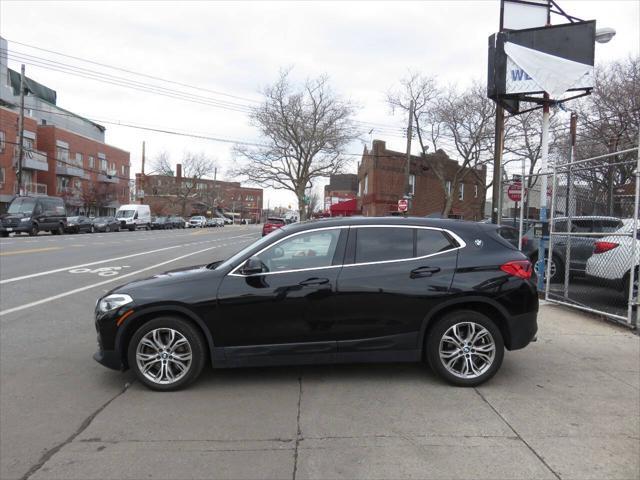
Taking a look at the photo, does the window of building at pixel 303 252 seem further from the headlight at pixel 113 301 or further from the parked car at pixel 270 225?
the parked car at pixel 270 225

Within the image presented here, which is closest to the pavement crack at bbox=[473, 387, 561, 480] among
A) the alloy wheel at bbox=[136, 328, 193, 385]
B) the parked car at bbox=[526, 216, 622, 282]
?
the alloy wheel at bbox=[136, 328, 193, 385]

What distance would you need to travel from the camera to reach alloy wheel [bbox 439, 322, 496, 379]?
473 centimetres

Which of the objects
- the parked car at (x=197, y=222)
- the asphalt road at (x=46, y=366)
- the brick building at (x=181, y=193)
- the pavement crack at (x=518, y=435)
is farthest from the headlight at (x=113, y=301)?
the parked car at (x=197, y=222)

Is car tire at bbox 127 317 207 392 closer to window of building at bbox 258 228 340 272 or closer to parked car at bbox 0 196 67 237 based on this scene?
window of building at bbox 258 228 340 272

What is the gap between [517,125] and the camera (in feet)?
107

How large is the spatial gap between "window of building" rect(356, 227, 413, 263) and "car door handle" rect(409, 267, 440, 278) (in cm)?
17

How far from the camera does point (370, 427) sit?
12.7ft

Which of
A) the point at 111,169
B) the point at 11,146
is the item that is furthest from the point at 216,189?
the point at 11,146

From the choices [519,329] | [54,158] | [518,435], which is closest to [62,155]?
[54,158]

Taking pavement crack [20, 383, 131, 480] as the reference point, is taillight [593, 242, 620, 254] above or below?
above

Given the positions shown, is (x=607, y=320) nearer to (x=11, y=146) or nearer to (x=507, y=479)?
(x=507, y=479)

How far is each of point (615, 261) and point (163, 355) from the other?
23.6 ft

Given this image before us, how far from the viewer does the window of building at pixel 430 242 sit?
490 cm

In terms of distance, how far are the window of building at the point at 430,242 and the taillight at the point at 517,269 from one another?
21.5 inches
